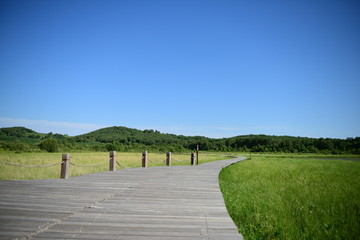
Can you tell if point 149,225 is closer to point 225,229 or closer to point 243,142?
point 225,229

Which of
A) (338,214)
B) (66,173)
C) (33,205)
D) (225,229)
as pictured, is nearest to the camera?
(225,229)

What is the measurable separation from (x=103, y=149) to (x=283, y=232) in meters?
70.0

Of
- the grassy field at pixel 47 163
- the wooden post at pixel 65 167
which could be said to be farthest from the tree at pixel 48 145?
the wooden post at pixel 65 167

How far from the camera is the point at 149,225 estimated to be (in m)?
3.66

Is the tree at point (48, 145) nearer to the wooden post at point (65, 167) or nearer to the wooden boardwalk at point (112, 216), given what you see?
the wooden post at point (65, 167)

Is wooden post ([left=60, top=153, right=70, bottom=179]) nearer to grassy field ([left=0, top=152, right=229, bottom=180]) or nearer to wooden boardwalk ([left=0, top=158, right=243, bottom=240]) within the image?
grassy field ([left=0, top=152, right=229, bottom=180])

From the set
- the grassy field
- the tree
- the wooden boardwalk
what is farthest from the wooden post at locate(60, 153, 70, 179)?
the tree

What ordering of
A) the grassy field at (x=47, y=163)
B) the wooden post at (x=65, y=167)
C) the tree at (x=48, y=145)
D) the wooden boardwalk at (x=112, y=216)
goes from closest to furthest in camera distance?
the wooden boardwalk at (x=112, y=216), the wooden post at (x=65, y=167), the grassy field at (x=47, y=163), the tree at (x=48, y=145)

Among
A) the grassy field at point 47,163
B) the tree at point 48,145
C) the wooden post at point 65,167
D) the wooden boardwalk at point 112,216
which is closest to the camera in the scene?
the wooden boardwalk at point 112,216

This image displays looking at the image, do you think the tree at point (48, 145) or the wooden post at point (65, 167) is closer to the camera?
the wooden post at point (65, 167)

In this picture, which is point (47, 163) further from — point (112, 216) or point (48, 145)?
point (48, 145)

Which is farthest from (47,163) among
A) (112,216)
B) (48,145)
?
(48,145)

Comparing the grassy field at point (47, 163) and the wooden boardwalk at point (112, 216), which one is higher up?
the wooden boardwalk at point (112, 216)

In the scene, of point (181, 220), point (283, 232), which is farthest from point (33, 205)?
point (283, 232)
